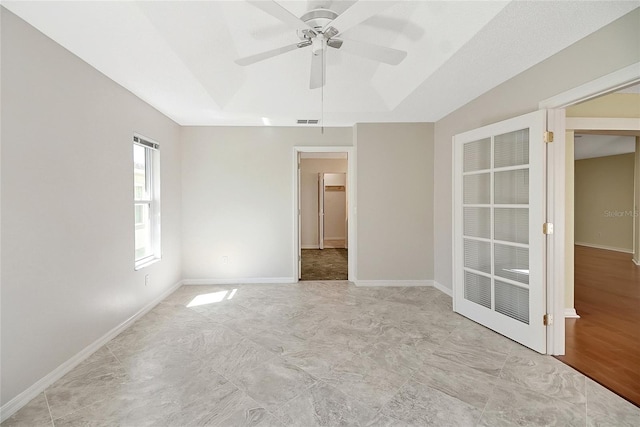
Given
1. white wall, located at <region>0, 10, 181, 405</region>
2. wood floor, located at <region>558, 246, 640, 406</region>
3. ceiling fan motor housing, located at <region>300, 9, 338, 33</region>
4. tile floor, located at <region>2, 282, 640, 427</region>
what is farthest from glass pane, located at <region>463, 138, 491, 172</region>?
white wall, located at <region>0, 10, 181, 405</region>

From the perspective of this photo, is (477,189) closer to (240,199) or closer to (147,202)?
(240,199)

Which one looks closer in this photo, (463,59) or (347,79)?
(463,59)

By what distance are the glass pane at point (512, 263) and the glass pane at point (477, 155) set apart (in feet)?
2.87

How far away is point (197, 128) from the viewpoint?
4.59 meters

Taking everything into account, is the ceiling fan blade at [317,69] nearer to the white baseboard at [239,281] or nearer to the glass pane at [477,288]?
the glass pane at [477,288]

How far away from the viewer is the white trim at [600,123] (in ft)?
9.86

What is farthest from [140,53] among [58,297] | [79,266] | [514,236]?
[514,236]

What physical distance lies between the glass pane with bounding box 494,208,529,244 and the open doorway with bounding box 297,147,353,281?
3.10 meters

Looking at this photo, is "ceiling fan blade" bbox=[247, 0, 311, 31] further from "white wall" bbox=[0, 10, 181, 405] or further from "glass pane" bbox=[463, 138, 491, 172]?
"glass pane" bbox=[463, 138, 491, 172]

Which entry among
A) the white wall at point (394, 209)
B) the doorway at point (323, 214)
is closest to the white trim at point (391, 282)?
the white wall at point (394, 209)

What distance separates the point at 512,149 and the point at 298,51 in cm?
240

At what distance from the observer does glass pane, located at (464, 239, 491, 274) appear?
3.02 m

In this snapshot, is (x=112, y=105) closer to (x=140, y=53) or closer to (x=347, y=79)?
(x=140, y=53)

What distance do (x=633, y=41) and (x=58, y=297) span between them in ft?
14.3
